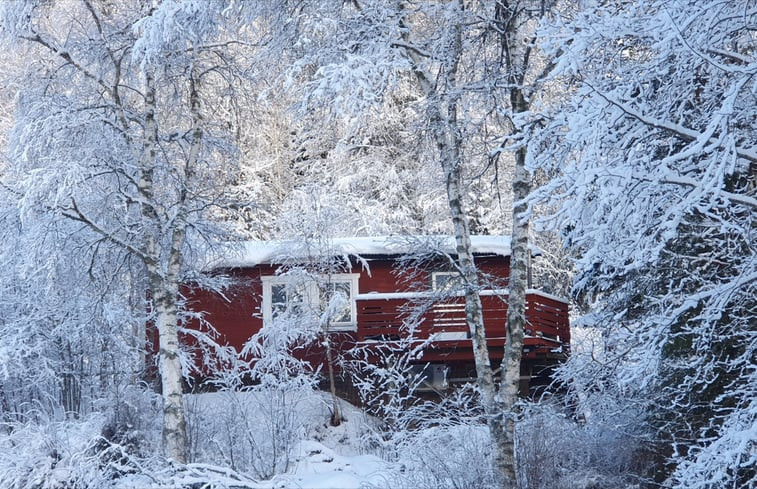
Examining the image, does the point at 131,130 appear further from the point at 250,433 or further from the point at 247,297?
the point at 247,297

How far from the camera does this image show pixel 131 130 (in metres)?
13.3

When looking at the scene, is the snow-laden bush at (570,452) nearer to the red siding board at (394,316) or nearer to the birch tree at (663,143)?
the birch tree at (663,143)

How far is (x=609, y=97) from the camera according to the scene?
17.1 feet

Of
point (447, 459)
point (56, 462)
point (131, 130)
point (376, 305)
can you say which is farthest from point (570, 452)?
point (131, 130)

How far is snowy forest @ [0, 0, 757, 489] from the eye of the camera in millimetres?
6023

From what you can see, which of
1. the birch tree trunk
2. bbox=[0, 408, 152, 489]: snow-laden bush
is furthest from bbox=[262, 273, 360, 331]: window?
bbox=[0, 408, 152, 489]: snow-laden bush

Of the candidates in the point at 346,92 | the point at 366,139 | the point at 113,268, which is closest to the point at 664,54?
the point at 346,92

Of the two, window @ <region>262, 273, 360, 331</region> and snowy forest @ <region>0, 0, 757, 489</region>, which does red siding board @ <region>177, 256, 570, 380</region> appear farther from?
snowy forest @ <region>0, 0, 757, 489</region>

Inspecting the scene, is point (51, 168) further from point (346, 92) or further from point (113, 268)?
point (346, 92)

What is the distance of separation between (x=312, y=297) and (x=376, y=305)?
1649 millimetres

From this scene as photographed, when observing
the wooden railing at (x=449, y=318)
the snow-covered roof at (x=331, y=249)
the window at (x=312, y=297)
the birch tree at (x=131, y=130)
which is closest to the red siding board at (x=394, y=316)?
the wooden railing at (x=449, y=318)

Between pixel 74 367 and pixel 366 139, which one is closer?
pixel 74 367

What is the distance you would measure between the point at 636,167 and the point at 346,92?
4.64 meters

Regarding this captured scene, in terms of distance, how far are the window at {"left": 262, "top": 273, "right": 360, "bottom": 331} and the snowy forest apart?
0.33ft
